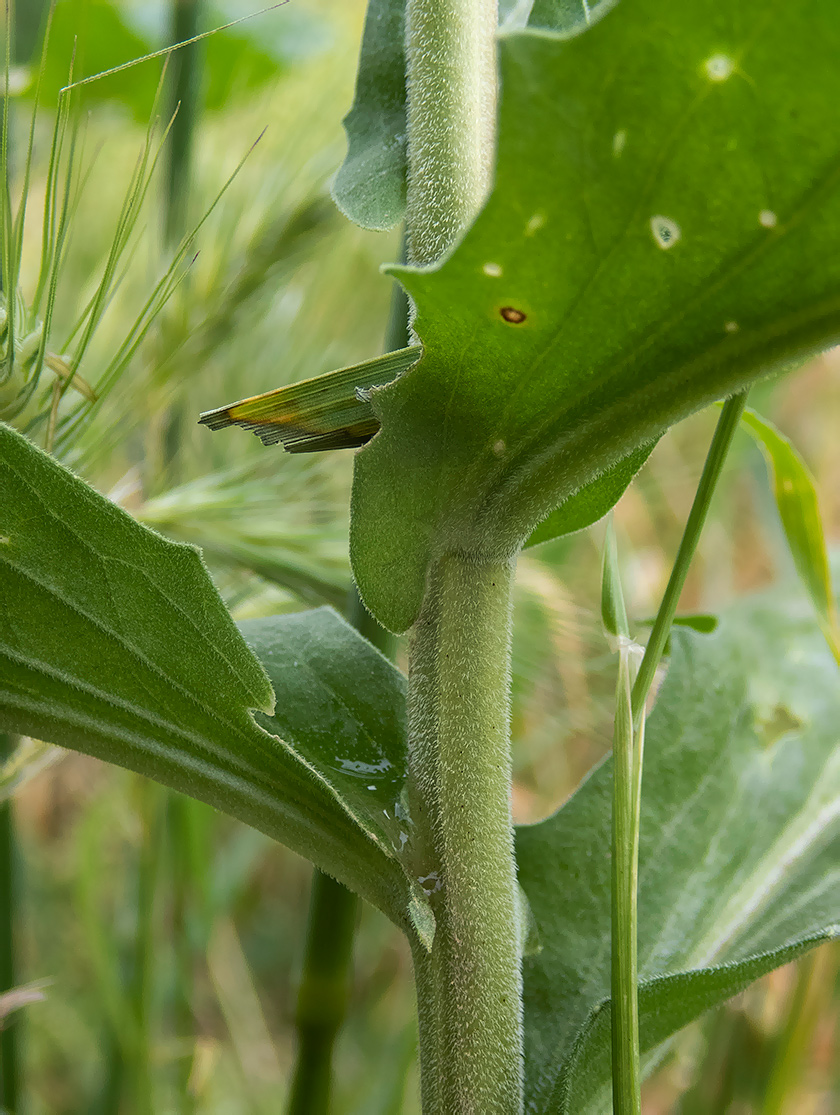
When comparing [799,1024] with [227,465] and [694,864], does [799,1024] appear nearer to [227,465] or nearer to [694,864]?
[694,864]

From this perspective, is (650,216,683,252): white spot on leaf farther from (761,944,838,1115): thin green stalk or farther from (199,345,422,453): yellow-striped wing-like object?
(761,944,838,1115): thin green stalk

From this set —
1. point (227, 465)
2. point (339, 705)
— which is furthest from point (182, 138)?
point (339, 705)

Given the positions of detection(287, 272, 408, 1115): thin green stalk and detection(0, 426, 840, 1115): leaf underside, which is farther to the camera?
detection(287, 272, 408, 1115): thin green stalk

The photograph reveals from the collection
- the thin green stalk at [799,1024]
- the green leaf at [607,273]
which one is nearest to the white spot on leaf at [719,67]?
the green leaf at [607,273]

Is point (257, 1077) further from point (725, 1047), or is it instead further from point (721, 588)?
point (721, 588)

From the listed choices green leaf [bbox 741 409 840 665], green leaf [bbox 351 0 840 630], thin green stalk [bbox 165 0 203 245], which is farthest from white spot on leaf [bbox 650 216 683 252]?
thin green stalk [bbox 165 0 203 245]

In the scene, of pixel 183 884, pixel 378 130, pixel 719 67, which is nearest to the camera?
pixel 719 67

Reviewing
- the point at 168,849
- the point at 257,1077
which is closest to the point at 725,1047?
the point at 168,849
